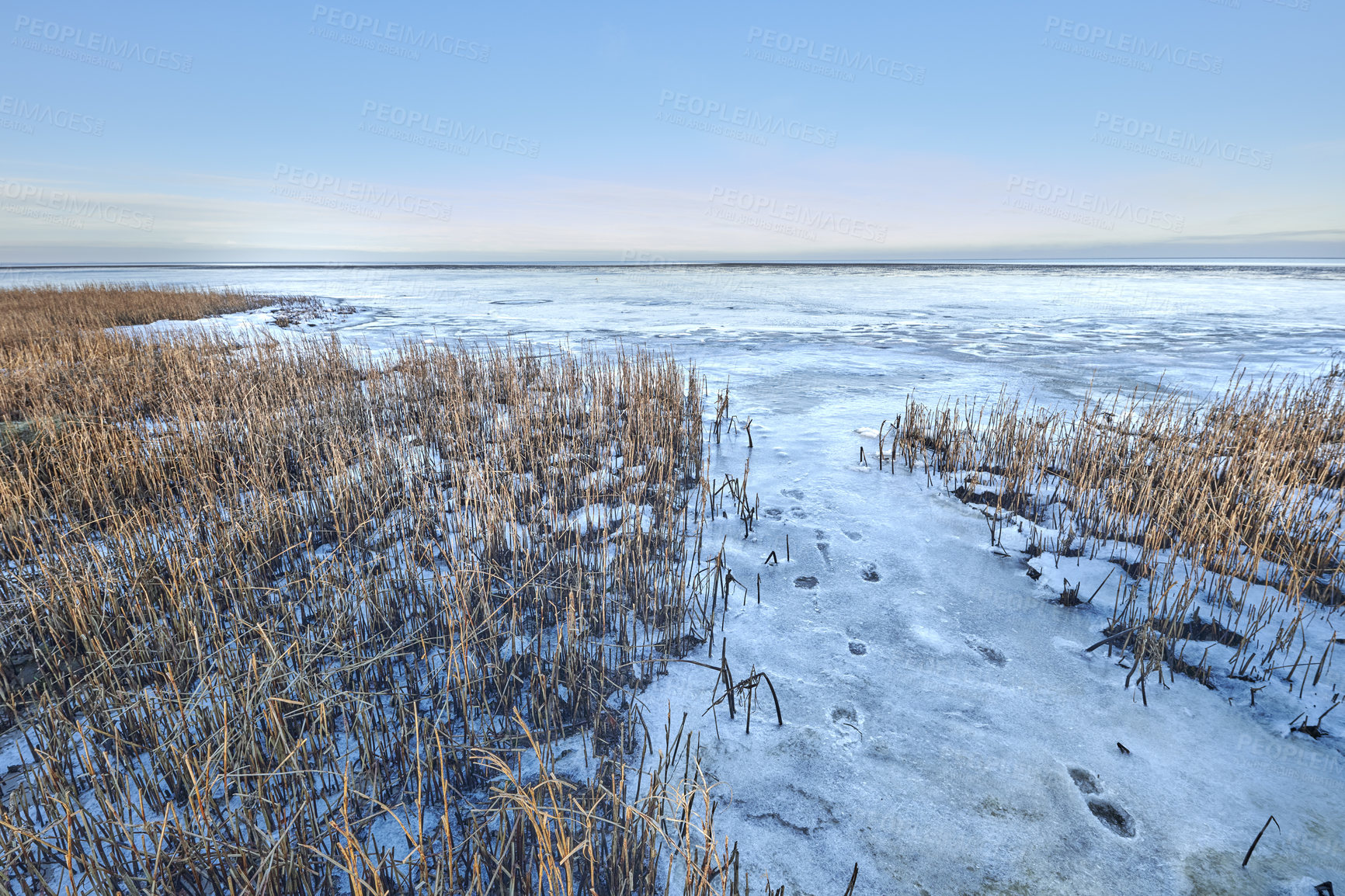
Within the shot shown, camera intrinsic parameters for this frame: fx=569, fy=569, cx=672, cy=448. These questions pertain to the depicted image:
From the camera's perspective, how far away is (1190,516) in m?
3.68

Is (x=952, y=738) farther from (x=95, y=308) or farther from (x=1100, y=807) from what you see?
(x=95, y=308)

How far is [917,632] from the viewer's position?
3.11 metres

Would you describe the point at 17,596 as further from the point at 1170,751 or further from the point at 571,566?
the point at 1170,751

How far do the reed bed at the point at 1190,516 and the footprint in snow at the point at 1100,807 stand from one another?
650 millimetres

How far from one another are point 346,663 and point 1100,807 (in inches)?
122

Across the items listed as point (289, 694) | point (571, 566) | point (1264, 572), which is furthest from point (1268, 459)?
point (289, 694)

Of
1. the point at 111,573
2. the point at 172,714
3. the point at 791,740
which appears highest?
the point at 111,573

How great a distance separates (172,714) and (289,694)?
0.54 meters

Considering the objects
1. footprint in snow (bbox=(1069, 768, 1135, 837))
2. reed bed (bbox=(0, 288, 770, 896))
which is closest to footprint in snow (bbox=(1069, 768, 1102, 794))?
footprint in snow (bbox=(1069, 768, 1135, 837))

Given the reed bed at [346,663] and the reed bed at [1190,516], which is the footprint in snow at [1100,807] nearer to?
the reed bed at [1190,516]

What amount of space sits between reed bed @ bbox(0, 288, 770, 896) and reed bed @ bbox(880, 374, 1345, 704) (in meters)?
2.27

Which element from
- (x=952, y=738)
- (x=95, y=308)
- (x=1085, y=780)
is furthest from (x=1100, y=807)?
(x=95, y=308)

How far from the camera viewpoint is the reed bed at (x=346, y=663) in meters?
1.70

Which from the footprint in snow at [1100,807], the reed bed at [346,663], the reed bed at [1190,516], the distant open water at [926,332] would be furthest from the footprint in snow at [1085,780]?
the distant open water at [926,332]
